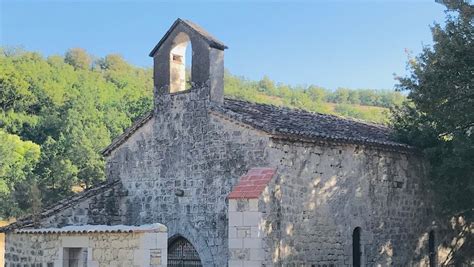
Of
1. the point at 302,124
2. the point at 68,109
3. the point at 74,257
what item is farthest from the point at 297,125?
the point at 68,109

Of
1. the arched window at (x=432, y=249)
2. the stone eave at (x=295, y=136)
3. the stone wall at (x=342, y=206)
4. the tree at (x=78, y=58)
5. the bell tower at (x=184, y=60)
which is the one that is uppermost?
the tree at (x=78, y=58)

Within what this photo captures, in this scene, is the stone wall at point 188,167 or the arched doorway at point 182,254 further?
the arched doorway at point 182,254

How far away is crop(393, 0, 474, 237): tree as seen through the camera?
15016 millimetres

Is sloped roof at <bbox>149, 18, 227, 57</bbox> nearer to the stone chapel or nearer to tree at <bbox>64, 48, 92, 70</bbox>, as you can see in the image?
A: the stone chapel

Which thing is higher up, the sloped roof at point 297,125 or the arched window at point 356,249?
the sloped roof at point 297,125

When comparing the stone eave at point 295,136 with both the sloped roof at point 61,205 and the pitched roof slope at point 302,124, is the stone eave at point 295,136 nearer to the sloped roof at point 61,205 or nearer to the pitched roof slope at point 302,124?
the pitched roof slope at point 302,124

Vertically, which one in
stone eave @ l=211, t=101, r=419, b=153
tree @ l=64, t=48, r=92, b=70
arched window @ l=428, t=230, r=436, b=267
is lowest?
arched window @ l=428, t=230, r=436, b=267

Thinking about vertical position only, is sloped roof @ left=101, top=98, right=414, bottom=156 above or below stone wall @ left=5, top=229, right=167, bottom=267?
above

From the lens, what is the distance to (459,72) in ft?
50.0

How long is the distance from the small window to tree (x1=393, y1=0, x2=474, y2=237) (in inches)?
356

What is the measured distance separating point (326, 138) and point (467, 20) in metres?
4.38

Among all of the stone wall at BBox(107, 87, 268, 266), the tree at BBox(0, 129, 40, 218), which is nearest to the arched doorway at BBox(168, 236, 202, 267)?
the stone wall at BBox(107, 87, 268, 266)

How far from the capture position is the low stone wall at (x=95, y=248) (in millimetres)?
10930

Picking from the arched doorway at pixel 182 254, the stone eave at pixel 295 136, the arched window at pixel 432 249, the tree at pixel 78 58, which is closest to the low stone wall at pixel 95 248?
the arched doorway at pixel 182 254
